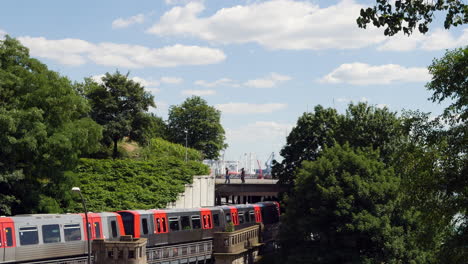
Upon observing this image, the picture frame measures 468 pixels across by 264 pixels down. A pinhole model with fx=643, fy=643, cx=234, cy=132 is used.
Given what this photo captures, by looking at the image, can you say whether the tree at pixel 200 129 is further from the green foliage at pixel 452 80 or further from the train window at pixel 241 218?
the green foliage at pixel 452 80

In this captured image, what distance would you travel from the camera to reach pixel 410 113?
85.9ft

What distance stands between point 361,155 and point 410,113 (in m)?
21.2

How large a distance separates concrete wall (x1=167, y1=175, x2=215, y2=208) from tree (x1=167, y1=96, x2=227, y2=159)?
144 feet

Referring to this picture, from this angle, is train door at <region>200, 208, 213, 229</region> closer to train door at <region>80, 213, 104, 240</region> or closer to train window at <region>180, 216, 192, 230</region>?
train window at <region>180, 216, 192, 230</region>

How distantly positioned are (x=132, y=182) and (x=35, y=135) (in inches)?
702

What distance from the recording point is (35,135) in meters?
44.3

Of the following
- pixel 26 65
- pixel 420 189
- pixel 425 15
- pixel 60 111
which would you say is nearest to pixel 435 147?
pixel 420 189

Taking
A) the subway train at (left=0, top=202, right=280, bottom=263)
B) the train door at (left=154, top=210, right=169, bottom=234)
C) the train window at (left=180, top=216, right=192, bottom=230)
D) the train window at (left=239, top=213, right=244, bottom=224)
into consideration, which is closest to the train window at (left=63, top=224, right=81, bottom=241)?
the subway train at (left=0, top=202, right=280, bottom=263)

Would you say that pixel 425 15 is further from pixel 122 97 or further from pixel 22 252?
pixel 122 97

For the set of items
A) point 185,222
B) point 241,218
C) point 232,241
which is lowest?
point 232,241

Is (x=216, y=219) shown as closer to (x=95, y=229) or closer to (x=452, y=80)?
(x=95, y=229)

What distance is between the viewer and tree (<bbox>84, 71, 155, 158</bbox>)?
69.8 meters

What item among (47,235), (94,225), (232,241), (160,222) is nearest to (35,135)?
(94,225)

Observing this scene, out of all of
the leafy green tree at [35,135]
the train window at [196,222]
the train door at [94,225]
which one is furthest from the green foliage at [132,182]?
the train door at [94,225]
